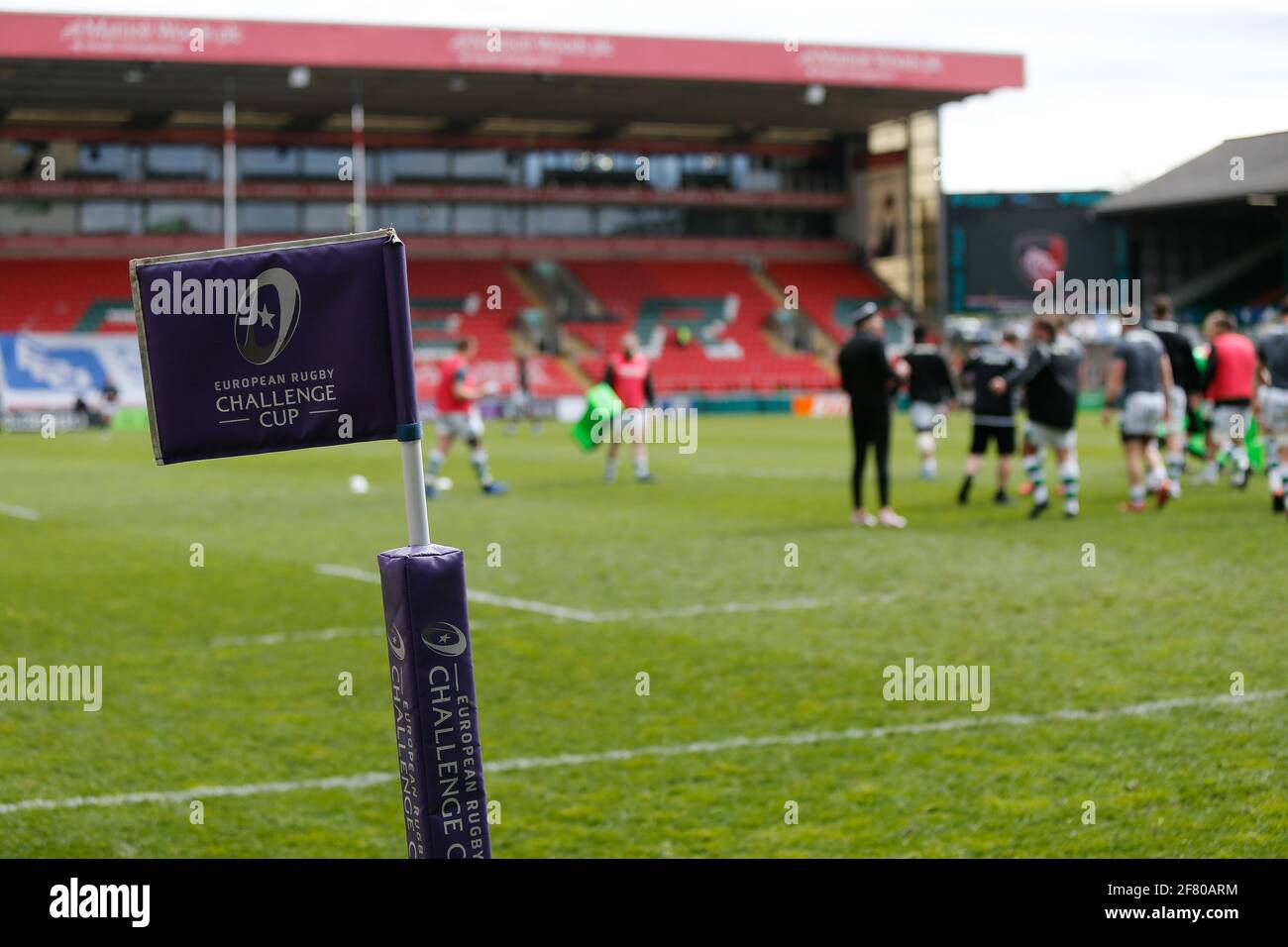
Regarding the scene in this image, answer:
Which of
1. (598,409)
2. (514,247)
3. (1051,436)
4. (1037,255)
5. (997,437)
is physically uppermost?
(514,247)

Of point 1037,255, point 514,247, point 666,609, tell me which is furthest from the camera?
point 514,247

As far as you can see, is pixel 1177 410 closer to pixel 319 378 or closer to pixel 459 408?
pixel 459 408

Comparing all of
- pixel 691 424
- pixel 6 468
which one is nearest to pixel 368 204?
pixel 691 424

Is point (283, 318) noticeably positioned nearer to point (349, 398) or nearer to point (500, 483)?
point (349, 398)

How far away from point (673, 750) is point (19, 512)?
49.0 feet

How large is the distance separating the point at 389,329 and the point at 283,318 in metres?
0.20

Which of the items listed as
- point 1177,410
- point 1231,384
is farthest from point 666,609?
point 1177,410

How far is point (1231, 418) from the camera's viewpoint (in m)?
18.5

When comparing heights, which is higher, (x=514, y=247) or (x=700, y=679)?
(x=514, y=247)

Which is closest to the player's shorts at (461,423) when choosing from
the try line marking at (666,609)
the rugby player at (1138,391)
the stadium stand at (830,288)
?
the rugby player at (1138,391)

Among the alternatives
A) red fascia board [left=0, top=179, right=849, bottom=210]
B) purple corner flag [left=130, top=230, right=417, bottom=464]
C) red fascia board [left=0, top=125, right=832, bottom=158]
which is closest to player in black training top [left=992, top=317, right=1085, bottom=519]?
purple corner flag [left=130, top=230, right=417, bottom=464]

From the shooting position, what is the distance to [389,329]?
10.4ft

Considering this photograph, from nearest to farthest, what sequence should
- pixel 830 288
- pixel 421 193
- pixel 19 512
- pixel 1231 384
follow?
pixel 1231 384, pixel 19 512, pixel 421 193, pixel 830 288

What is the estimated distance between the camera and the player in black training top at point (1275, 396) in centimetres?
1536
